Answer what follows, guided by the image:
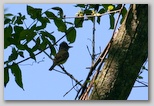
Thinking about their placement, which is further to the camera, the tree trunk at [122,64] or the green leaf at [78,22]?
the green leaf at [78,22]

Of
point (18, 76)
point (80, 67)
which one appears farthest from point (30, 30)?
point (80, 67)

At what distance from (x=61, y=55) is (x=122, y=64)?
1.44 feet

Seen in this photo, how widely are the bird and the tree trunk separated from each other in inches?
14.2

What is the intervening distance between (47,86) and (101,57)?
1.27ft

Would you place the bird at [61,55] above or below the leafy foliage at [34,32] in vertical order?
below

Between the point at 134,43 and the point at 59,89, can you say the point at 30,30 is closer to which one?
the point at 59,89

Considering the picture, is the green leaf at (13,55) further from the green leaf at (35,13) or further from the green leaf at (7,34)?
the green leaf at (35,13)

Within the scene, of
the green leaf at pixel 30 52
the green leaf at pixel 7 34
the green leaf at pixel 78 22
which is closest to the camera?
the green leaf at pixel 30 52

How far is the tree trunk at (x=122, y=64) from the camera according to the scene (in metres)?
1.12

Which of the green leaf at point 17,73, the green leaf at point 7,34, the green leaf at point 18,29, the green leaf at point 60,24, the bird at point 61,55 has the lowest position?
the green leaf at point 17,73

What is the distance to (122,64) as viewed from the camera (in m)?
1.13

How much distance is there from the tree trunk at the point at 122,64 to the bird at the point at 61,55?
0.36 meters

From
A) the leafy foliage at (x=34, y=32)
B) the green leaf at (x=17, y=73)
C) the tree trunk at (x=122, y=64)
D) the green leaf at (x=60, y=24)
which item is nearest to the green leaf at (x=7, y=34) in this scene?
the leafy foliage at (x=34, y=32)

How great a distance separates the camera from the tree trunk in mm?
1119
